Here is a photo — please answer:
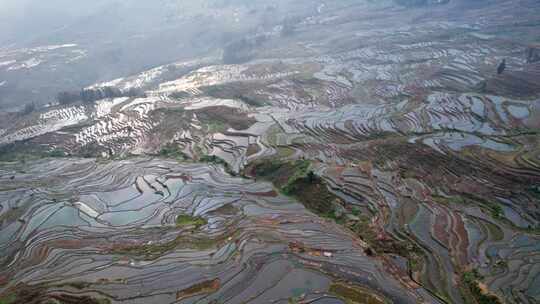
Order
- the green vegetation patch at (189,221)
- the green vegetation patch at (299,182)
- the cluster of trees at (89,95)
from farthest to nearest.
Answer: the cluster of trees at (89,95)
the green vegetation patch at (299,182)
the green vegetation patch at (189,221)

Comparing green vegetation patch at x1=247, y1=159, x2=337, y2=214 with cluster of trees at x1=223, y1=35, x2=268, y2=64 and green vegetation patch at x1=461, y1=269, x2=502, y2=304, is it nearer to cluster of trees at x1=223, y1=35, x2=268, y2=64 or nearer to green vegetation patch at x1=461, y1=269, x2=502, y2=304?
green vegetation patch at x1=461, y1=269, x2=502, y2=304

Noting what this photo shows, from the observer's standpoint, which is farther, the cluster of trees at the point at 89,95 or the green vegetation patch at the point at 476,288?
the cluster of trees at the point at 89,95

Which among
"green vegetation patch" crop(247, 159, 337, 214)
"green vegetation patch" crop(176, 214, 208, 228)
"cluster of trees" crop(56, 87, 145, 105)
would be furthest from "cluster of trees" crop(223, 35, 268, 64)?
"green vegetation patch" crop(176, 214, 208, 228)

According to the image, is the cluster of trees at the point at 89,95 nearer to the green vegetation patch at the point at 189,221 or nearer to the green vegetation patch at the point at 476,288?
the green vegetation patch at the point at 189,221

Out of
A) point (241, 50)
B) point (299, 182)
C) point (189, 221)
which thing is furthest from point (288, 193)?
point (241, 50)

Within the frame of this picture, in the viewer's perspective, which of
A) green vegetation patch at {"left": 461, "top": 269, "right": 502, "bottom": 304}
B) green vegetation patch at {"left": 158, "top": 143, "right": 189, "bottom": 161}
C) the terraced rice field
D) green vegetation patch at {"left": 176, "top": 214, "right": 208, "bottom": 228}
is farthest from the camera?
green vegetation patch at {"left": 158, "top": 143, "right": 189, "bottom": 161}

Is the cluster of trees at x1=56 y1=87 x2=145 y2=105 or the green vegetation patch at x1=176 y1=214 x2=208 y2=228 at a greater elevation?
the cluster of trees at x1=56 y1=87 x2=145 y2=105

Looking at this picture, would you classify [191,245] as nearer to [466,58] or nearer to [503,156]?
[503,156]

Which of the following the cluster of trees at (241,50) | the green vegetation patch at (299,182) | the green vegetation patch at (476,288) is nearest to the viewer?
the green vegetation patch at (476,288)

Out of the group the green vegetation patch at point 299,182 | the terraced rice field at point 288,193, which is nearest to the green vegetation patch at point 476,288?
the terraced rice field at point 288,193

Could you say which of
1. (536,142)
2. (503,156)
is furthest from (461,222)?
(536,142)

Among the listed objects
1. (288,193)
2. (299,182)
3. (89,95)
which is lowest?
(288,193)

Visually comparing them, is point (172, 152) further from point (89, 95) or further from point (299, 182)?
point (89, 95)
